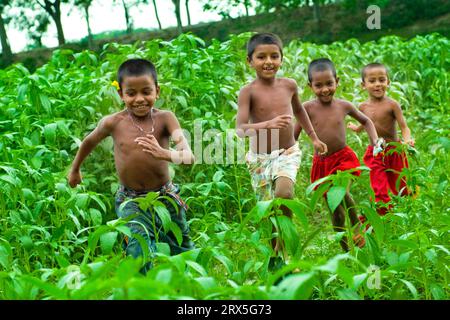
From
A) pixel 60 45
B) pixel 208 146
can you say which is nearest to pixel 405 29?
pixel 60 45

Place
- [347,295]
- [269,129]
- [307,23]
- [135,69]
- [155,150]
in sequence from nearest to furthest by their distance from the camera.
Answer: [347,295], [155,150], [135,69], [269,129], [307,23]

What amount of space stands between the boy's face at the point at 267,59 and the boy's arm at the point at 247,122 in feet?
0.45

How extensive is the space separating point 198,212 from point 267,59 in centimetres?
141

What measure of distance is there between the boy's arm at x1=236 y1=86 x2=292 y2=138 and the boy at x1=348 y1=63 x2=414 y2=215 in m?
1.17

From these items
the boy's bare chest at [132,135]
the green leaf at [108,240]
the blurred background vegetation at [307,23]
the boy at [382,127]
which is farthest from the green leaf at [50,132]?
the blurred background vegetation at [307,23]

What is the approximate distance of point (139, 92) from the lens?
146 inches

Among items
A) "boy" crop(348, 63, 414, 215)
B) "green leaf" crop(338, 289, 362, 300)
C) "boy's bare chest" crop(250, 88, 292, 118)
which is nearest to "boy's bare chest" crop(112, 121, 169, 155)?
"boy's bare chest" crop(250, 88, 292, 118)

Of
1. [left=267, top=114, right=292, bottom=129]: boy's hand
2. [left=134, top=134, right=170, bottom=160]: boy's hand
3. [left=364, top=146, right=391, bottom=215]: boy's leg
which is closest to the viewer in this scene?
[left=134, top=134, right=170, bottom=160]: boy's hand

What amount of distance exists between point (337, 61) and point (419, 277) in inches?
243

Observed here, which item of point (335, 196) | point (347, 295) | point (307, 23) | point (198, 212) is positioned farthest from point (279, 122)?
point (307, 23)

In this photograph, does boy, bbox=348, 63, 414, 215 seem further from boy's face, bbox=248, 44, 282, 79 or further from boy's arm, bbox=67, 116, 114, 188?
boy's arm, bbox=67, 116, 114, 188

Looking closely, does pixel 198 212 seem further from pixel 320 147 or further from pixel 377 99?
pixel 377 99

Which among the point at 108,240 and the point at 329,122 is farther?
the point at 329,122

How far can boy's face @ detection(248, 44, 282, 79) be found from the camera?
432 centimetres
